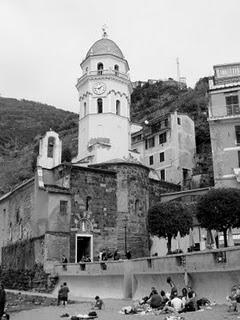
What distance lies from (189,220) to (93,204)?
7.75 meters

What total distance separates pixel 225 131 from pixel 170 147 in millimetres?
16075

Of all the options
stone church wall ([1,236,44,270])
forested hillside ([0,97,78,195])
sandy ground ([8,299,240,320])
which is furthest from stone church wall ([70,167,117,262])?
forested hillside ([0,97,78,195])

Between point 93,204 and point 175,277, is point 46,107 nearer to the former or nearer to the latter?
point 93,204

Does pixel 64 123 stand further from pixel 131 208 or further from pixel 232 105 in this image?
pixel 232 105

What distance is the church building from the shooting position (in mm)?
31719

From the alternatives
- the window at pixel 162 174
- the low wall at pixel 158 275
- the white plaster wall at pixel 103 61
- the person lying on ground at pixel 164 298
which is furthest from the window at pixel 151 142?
the person lying on ground at pixel 164 298

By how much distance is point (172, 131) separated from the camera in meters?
50.8

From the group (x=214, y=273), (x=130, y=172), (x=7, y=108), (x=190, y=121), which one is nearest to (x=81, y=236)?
(x=130, y=172)

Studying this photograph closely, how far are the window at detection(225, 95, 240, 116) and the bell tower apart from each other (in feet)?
37.9

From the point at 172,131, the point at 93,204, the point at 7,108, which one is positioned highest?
the point at 7,108

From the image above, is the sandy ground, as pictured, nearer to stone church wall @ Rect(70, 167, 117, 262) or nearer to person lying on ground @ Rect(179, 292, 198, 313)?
person lying on ground @ Rect(179, 292, 198, 313)

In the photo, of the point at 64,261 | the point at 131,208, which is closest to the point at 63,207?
the point at 64,261

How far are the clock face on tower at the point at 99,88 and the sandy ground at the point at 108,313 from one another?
23581 millimetres

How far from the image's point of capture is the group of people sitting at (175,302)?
54.6 ft
